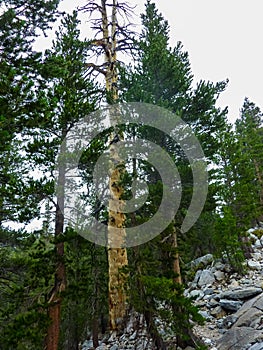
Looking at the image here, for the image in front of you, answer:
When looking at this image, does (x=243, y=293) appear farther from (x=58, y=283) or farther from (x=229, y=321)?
(x=58, y=283)

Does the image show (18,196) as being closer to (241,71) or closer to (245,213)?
(245,213)

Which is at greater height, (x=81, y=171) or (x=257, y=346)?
(x=81, y=171)

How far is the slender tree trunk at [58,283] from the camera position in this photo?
18.0 feet

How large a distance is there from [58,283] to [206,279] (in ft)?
19.8

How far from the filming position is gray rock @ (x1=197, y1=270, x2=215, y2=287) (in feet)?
31.9

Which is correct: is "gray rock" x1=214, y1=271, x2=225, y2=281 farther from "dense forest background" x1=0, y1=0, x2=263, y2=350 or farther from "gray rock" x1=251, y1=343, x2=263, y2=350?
"gray rock" x1=251, y1=343, x2=263, y2=350

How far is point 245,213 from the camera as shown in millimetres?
12195

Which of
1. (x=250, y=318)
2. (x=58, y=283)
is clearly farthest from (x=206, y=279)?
(x=58, y=283)

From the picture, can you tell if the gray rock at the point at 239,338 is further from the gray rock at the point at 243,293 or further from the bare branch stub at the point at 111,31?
the bare branch stub at the point at 111,31

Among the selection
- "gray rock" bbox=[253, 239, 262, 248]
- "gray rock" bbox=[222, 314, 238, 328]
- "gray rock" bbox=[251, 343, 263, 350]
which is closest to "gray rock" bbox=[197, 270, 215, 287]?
"gray rock" bbox=[222, 314, 238, 328]

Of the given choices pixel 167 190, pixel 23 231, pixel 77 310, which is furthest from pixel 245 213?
pixel 23 231

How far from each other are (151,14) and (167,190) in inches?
339

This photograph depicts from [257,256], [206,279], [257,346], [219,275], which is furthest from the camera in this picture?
[257,256]

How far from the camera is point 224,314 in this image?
7.32 meters
